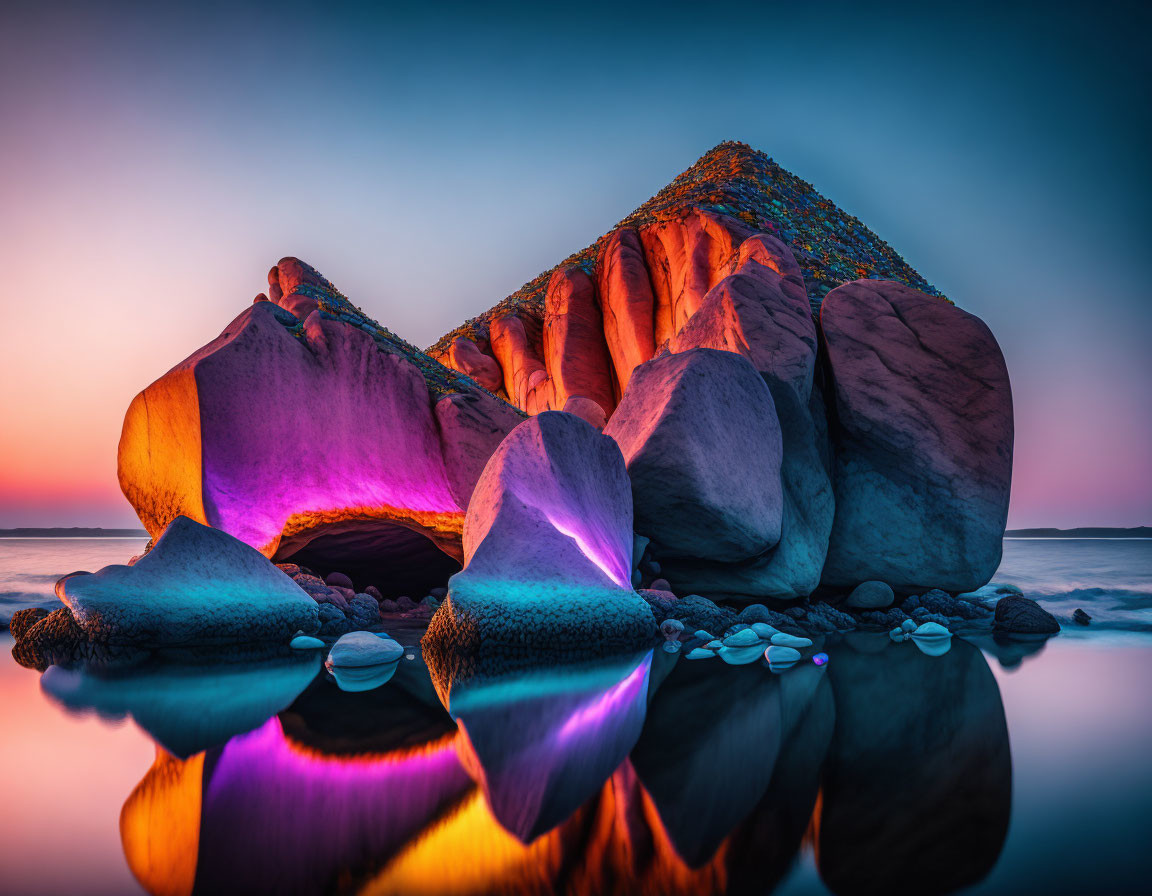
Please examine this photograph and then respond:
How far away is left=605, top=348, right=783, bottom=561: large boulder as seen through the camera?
820 centimetres

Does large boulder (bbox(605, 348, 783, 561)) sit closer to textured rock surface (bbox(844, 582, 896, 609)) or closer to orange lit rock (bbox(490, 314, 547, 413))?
textured rock surface (bbox(844, 582, 896, 609))

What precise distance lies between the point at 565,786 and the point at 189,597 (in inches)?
228

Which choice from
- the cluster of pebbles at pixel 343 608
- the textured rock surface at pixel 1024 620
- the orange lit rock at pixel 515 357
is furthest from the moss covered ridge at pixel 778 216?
the cluster of pebbles at pixel 343 608

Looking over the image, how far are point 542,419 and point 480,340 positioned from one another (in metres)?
22.1

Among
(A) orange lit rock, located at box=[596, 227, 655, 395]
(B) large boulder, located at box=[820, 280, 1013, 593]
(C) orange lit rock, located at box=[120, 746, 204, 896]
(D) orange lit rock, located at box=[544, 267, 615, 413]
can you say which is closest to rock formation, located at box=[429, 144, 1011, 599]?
(B) large boulder, located at box=[820, 280, 1013, 593]

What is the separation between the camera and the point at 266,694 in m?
4.79

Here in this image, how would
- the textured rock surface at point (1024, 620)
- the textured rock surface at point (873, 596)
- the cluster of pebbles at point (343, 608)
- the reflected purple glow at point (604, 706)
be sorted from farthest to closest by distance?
the textured rock surface at point (873, 596) < the cluster of pebbles at point (343, 608) < the textured rock surface at point (1024, 620) < the reflected purple glow at point (604, 706)

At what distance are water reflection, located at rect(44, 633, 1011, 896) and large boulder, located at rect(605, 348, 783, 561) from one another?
3.38m

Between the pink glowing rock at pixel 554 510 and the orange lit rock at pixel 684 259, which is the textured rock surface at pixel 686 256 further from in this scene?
the pink glowing rock at pixel 554 510

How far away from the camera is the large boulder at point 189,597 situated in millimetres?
6660

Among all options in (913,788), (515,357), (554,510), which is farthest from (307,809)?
(515,357)

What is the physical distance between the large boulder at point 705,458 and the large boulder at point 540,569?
988 mm

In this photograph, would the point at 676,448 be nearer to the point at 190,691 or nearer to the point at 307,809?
the point at 190,691

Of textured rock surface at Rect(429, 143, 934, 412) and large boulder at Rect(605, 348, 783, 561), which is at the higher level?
textured rock surface at Rect(429, 143, 934, 412)
